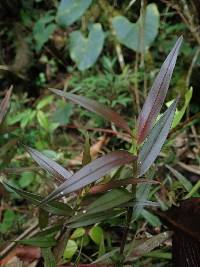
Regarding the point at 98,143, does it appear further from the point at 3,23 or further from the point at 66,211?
the point at 3,23

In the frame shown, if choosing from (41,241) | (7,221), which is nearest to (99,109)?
(41,241)

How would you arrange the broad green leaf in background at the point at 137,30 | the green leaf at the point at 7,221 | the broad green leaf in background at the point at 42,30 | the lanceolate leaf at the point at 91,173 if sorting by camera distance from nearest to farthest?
1. the lanceolate leaf at the point at 91,173
2. the green leaf at the point at 7,221
3. the broad green leaf in background at the point at 137,30
4. the broad green leaf in background at the point at 42,30

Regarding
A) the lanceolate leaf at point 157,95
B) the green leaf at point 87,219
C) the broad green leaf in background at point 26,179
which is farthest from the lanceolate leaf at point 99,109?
the broad green leaf in background at point 26,179

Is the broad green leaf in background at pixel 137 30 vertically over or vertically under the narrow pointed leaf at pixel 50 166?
under

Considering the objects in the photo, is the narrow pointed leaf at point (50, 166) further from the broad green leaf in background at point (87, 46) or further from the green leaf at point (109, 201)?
the broad green leaf in background at point (87, 46)

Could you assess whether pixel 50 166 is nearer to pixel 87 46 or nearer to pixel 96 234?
pixel 96 234

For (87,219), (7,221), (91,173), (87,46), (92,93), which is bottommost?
(7,221)

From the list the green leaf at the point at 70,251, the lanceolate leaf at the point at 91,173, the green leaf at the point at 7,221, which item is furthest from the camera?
the green leaf at the point at 7,221
